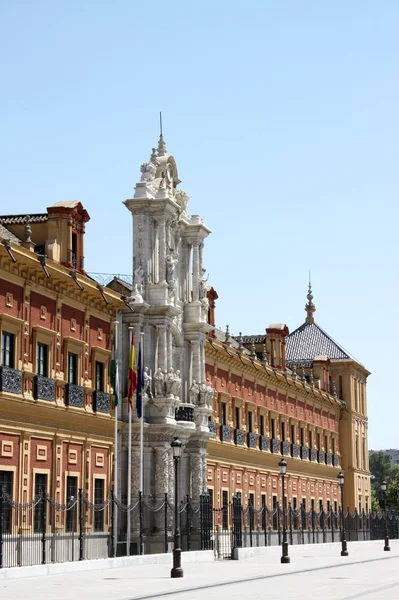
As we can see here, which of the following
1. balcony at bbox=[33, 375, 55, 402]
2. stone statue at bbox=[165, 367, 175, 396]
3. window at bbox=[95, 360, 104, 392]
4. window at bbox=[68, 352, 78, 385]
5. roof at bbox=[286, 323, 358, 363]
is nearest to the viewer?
balcony at bbox=[33, 375, 55, 402]

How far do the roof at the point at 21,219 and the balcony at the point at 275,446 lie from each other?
2502 centimetres

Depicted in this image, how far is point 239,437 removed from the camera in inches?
2066

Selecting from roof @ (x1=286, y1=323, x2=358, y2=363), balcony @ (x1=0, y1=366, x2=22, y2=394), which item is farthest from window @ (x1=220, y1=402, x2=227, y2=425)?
roof @ (x1=286, y1=323, x2=358, y2=363)

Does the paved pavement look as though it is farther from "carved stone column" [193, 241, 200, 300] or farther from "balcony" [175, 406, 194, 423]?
"carved stone column" [193, 241, 200, 300]

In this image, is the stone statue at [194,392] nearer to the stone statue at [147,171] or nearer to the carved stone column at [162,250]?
the carved stone column at [162,250]

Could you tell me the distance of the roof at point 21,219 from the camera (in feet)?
120

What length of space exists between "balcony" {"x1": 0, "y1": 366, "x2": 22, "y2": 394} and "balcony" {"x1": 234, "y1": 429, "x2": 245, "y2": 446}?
22462 millimetres

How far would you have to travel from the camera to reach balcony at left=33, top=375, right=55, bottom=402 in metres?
31.9

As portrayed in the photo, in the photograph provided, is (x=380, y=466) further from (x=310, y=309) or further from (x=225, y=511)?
(x=225, y=511)

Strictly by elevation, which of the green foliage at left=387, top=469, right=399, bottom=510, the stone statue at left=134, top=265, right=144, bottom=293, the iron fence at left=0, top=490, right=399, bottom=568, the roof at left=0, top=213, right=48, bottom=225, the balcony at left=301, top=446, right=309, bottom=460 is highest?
the roof at left=0, top=213, right=48, bottom=225

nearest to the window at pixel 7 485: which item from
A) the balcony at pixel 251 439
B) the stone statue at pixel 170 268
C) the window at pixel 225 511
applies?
the stone statue at pixel 170 268

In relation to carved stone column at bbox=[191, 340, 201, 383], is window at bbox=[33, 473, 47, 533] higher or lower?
lower

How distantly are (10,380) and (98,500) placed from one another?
7821mm

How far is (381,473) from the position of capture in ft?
570
